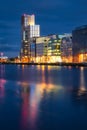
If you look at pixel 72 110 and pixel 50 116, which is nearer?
pixel 50 116

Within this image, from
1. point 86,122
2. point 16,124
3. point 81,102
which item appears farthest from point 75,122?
point 81,102

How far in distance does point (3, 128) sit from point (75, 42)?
16511 centimetres

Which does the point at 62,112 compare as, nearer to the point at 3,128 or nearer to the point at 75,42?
the point at 3,128

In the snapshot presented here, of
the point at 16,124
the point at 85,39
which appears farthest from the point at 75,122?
the point at 85,39

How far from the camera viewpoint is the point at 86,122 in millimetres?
14938

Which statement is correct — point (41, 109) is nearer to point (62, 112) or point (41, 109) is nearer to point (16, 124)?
point (62, 112)

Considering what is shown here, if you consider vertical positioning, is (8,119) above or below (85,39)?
below

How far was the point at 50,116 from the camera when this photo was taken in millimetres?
16188

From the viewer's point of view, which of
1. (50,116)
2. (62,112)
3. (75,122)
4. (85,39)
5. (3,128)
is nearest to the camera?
(3,128)

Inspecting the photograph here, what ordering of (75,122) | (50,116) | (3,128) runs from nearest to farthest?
1. (3,128)
2. (75,122)
3. (50,116)

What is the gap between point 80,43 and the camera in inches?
6841

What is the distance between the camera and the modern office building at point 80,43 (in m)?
169

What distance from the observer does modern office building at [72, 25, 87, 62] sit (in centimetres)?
16938

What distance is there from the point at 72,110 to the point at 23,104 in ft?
12.5
